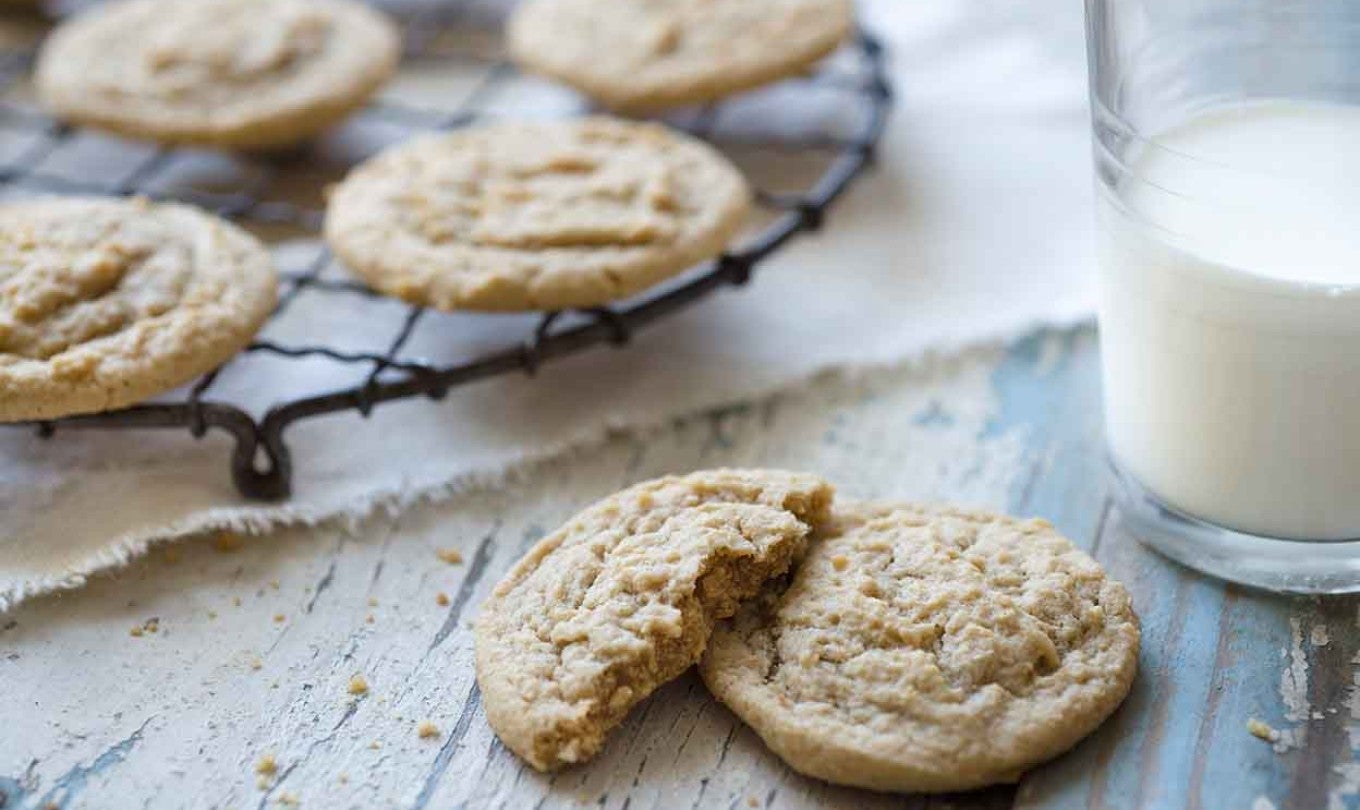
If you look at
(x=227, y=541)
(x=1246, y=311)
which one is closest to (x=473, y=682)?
(x=227, y=541)

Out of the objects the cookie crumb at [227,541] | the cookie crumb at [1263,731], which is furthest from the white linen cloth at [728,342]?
the cookie crumb at [1263,731]

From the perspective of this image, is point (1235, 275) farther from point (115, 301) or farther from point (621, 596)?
point (115, 301)

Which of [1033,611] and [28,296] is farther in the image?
[28,296]

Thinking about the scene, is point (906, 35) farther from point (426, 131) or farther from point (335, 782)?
point (335, 782)

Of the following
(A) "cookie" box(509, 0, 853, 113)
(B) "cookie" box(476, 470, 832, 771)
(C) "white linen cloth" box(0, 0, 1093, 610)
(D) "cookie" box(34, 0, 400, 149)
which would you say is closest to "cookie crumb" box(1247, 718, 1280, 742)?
(B) "cookie" box(476, 470, 832, 771)

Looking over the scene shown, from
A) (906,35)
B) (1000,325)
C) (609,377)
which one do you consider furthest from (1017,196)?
(609,377)

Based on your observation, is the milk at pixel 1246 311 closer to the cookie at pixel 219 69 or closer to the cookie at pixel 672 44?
the cookie at pixel 672 44
